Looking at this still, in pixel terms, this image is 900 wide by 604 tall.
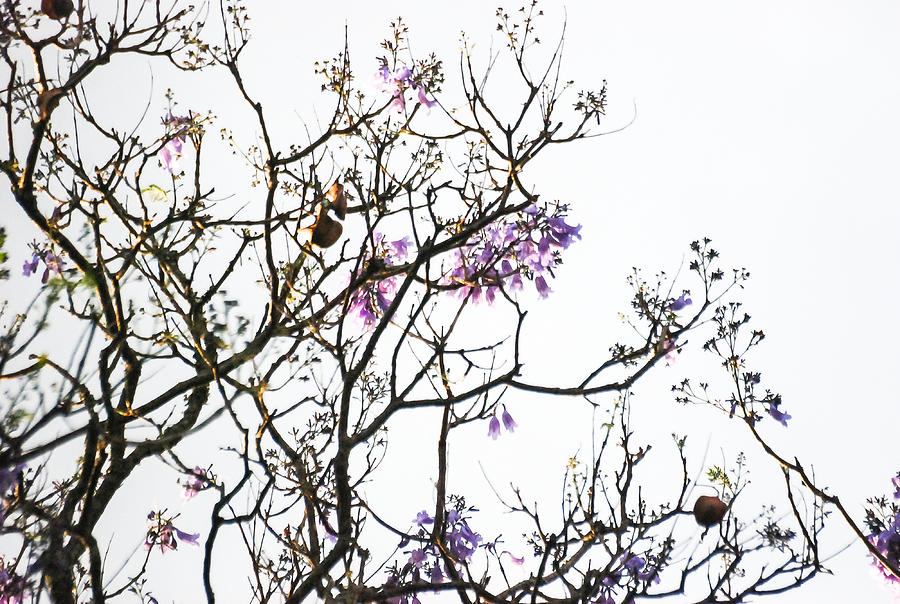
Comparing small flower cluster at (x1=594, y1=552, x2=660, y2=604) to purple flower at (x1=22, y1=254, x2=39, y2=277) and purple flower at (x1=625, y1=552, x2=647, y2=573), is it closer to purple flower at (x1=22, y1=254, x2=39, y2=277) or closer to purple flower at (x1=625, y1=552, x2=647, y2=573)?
purple flower at (x1=625, y1=552, x2=647, y2=573)

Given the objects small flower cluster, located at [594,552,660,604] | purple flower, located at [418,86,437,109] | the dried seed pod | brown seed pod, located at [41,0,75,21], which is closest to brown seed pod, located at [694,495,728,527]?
small flower cluster, located at [594,552,660,604]

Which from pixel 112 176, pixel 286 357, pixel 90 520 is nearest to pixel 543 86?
pixel 286 357

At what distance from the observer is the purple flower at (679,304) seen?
466 centimetres

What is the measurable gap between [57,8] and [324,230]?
2.10 meters

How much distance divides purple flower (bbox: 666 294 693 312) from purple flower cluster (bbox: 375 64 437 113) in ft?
5.97

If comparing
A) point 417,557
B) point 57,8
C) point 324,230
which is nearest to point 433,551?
point 417,557

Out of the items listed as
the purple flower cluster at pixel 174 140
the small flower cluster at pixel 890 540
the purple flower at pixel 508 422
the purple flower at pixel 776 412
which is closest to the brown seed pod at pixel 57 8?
the purple flower cluster at pixel 174 140

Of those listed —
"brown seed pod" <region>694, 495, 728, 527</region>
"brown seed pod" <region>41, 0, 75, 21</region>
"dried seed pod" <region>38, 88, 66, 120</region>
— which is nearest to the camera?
"dried seed pod" <region>38, 88, 66, 120</region>

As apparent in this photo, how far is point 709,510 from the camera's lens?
4164 mm

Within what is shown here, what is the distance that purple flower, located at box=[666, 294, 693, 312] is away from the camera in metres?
4.66

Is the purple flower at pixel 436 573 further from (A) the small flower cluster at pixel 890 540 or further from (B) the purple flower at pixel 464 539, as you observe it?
(A) the small flower cluster at pixel 890 540

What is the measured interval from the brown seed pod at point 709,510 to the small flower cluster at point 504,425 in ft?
3.76

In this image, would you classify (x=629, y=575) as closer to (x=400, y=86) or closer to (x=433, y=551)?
(x=433, y=551)

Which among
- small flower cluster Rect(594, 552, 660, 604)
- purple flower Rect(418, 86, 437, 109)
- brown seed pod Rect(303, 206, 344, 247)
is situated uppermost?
purple flower Rect(418, 86, 437, 109)
